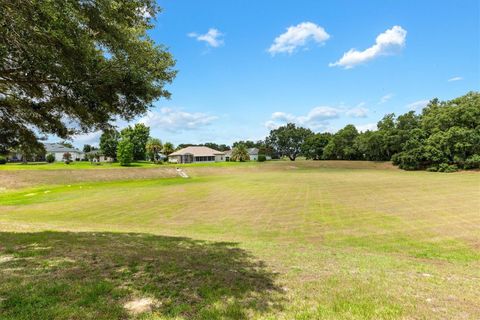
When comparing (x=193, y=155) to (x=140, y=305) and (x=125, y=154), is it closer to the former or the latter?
(x=125, y=154)

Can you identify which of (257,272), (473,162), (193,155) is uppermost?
(193,155)

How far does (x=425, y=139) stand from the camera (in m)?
66.3

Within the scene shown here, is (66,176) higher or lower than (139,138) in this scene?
lower

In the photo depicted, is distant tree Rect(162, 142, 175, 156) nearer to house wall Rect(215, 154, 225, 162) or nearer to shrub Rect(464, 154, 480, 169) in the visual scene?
house wall Rect(215, 154, 225, 162)

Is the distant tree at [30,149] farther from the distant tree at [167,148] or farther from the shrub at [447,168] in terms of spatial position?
the distant tree at [167,148]

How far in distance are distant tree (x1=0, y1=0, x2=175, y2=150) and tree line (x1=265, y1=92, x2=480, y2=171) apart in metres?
69.1

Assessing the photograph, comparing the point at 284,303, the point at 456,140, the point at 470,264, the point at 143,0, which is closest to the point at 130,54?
the point at 143,0

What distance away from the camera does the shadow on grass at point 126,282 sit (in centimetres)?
413

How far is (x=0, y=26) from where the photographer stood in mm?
4305

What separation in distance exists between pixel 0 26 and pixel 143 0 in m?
3.20

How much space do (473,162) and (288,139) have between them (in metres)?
69.3

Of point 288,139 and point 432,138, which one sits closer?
point 432,138

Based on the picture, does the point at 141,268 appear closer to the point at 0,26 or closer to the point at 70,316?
the point at 70,316

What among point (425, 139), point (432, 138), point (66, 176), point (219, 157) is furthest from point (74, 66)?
point (219, 157)
